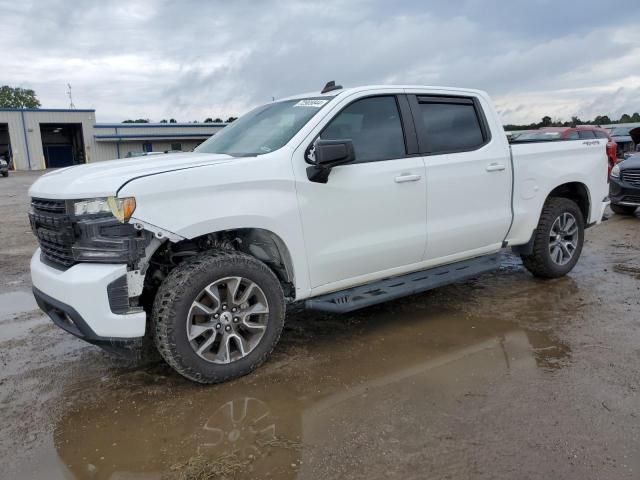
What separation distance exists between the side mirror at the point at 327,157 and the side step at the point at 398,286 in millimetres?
932

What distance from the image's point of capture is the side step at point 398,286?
4.11 meters

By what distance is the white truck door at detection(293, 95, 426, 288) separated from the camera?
393 centimetres

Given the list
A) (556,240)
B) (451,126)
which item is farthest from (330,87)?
(556,240)

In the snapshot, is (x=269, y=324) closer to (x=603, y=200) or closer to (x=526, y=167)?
(x=526, y=167)

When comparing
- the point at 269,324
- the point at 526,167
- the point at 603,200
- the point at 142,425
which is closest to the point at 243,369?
the point at 269,324

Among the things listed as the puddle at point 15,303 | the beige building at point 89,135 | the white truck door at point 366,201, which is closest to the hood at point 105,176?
the white truck door at point 366,201

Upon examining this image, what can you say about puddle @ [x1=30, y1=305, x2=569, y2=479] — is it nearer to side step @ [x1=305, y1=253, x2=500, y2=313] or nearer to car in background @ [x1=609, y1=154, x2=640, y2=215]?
side step @ [x1=305, y1=253, x2=500, y2=313]

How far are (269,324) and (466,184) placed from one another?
2.23 metres

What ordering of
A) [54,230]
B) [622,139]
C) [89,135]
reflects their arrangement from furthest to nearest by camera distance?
[89,135] < [622,139] < [54,230]

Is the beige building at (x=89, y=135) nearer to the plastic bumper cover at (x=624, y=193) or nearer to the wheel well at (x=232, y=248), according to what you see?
the plastic bumper cover at (x=624, y=193)

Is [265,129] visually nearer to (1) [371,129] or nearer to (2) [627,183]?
(1) [371,129]

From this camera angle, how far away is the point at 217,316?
3.57 m

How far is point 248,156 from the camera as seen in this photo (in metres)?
3.93

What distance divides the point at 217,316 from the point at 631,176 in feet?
30.5
